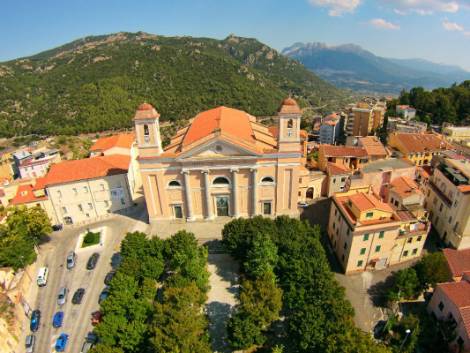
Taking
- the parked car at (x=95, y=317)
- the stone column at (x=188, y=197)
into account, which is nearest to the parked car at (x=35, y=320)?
the parked car at (x=95, y=317)

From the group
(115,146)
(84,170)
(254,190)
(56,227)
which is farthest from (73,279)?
(115,146)

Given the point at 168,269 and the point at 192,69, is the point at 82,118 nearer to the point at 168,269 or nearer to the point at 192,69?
the point at 192,69

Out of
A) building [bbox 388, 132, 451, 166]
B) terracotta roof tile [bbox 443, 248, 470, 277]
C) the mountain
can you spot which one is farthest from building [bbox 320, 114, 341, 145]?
the mountain

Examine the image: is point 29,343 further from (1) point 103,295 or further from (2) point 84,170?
(2) point 84,170

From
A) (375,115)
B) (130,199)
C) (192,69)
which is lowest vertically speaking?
(130,199)

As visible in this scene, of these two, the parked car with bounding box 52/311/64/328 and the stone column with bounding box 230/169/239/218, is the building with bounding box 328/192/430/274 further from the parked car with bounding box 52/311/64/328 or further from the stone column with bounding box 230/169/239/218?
the parked car with bounding box 52/311/64/328

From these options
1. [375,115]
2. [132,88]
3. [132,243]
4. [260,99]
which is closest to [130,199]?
[132,243]

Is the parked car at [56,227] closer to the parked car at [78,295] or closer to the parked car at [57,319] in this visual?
the parked car at [78,295]
